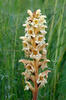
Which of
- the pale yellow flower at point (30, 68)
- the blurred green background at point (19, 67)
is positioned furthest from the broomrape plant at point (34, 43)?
the blurred green background at point (19, 67)

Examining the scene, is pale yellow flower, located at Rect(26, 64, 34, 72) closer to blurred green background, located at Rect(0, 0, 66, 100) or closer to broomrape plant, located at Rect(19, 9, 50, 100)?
broomrape plant, located at Rect(19, 9, 50, 100)

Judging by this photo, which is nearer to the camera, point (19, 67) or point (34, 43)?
point (34, 43)

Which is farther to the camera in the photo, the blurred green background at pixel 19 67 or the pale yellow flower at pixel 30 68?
the blurred green background at pixel 19 67

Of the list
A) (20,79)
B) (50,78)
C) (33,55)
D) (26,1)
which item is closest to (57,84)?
(50,78)

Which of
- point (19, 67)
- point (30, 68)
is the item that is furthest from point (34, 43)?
point (19, 67)

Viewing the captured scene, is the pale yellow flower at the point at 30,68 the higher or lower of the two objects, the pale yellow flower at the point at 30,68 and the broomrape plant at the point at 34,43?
the lower

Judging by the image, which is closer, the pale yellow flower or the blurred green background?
the pale yellow flower

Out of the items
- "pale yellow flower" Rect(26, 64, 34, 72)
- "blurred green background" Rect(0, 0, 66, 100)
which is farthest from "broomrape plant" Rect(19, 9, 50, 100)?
"blurred green background" Rect(0, 0, 66, 100)

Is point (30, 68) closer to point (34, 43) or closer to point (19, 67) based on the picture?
point (34, 43)

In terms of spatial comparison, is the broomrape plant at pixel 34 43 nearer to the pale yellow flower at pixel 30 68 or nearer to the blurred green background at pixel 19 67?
the pale yellow flower at pixel 30 68

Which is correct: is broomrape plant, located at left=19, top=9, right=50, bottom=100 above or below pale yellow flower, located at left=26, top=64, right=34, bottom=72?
above

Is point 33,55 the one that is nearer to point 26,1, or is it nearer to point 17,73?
point 17,73
